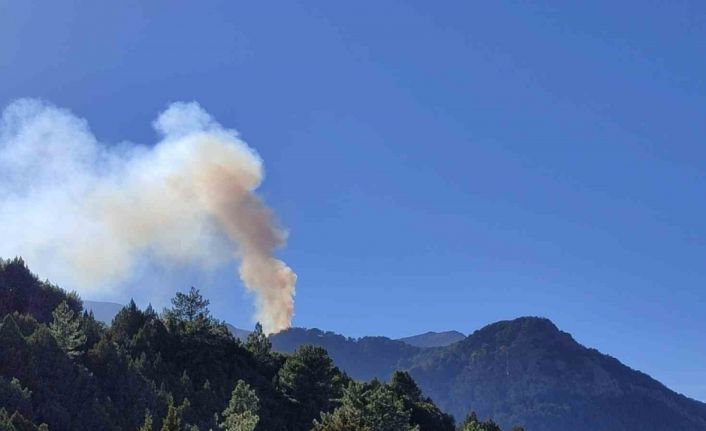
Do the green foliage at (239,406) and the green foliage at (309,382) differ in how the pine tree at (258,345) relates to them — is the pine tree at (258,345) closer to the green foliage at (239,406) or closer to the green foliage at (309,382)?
the green foliage at (309,382)

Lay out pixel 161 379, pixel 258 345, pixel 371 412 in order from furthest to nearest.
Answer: pixel 258 345
pixel 161 379
pixel 371 412

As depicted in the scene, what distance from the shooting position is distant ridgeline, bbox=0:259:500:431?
66375 millimetres

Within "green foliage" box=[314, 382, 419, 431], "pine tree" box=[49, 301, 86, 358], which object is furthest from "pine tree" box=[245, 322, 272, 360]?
"green foliage" box=[314, 382, 419, 431]

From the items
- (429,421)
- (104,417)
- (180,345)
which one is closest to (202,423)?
(104,417)

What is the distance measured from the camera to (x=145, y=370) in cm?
8944

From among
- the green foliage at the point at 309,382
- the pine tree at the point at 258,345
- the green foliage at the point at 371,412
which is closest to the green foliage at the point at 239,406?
the green foliage at the point at 371,412

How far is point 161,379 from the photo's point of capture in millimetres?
89875

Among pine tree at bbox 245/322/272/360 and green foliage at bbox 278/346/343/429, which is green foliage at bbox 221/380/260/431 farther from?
pine tree at bbox 245/322/272/360

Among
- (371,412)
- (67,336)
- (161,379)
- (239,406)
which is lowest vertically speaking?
(371,412)

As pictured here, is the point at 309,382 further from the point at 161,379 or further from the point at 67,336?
the point at 67,336

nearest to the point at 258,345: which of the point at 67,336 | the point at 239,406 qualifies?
the point at 67,336

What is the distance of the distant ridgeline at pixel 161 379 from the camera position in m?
66.4

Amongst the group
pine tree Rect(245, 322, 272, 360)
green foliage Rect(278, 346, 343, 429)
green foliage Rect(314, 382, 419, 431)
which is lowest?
green foliage Rect(314, 382, 419, 431)

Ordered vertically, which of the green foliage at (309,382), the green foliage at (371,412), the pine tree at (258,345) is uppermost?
the pine tree at (258,345)
